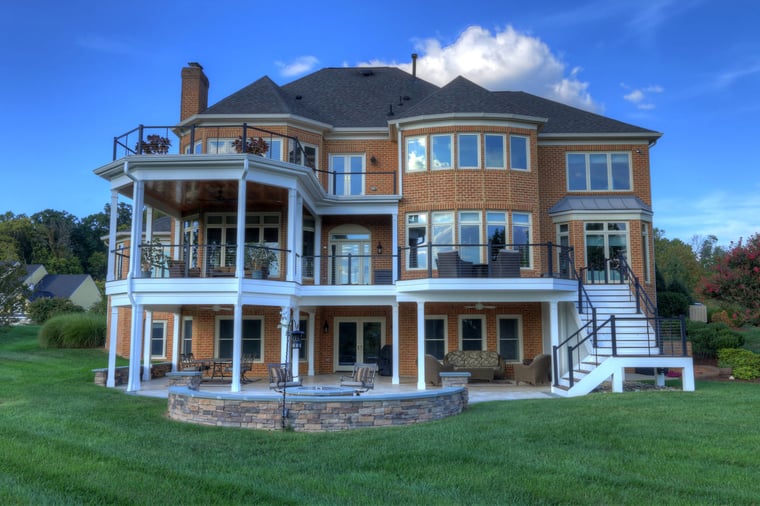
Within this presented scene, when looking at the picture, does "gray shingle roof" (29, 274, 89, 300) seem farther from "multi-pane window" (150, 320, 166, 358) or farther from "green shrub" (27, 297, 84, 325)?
"multi-pane window" (150, 320, 166, 358)

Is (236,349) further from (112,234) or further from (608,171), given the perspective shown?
(608,171)

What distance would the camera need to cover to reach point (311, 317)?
19641 millimetres

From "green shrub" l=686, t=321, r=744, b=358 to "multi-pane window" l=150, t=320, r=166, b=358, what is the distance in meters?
20.2

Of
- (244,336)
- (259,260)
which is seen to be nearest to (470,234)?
(259,260)

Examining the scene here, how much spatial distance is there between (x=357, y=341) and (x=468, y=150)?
24.3ft

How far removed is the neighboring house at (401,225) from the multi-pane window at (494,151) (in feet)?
0.15

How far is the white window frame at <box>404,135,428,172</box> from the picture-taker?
61.7 feet

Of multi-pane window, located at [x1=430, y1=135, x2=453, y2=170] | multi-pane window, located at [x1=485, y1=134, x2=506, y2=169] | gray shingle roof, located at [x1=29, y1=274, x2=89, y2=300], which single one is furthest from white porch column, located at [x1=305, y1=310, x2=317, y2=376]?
gray shingle roof, located at [x1=29, y1=274, x2=89, y2=300]

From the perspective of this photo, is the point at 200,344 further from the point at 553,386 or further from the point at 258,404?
the point at 553,386

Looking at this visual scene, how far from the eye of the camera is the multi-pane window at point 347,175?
66.8 feet

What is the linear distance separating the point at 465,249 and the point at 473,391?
454 centimetres

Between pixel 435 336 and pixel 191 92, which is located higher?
pixel 191 92

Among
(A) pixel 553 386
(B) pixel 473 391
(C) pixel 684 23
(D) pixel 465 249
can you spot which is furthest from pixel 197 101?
(C) pixel 684 23

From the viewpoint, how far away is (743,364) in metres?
16.4
